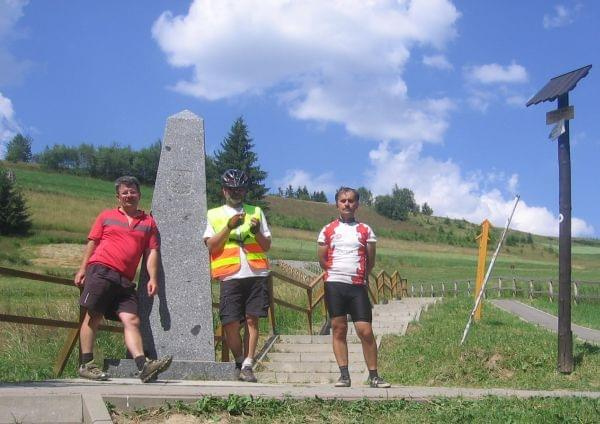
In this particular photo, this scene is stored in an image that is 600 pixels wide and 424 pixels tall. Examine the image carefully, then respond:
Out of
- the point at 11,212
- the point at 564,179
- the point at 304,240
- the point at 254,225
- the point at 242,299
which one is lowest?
the point at 242,299

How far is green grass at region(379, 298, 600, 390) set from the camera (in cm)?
766

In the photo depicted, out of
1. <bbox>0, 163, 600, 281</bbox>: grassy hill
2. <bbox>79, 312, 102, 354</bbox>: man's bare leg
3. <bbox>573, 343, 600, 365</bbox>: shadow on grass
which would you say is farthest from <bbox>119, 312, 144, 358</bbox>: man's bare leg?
<bbox>0, 163, 600, 281</bbox>: grassy hill

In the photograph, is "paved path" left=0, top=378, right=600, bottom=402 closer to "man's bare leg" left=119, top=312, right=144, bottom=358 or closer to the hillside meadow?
"man's bare leg" left=119, top=312, right=144, bottom=358

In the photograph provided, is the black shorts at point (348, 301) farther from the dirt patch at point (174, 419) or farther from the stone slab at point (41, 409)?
the stone slab at point (41, 409)

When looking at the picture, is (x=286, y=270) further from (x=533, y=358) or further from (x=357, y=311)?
(x=357, y=311)

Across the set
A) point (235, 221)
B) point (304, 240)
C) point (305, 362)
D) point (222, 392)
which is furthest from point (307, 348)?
point (304, 240)

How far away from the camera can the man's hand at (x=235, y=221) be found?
5984mm

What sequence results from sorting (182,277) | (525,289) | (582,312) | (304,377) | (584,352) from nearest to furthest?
(182,277), (304,377), (584,352), (582,312), (525,289)

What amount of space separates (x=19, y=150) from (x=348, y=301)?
106580mm

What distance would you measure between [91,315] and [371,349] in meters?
2.21

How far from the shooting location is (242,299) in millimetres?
6121

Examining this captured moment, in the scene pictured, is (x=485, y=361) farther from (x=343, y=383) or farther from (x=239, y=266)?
(x=239, y=266)

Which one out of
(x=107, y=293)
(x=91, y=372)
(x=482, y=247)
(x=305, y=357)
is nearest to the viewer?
(x=91, y=372)

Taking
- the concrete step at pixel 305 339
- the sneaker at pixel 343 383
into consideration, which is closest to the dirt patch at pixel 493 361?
the concrete step at pixel 305 339
